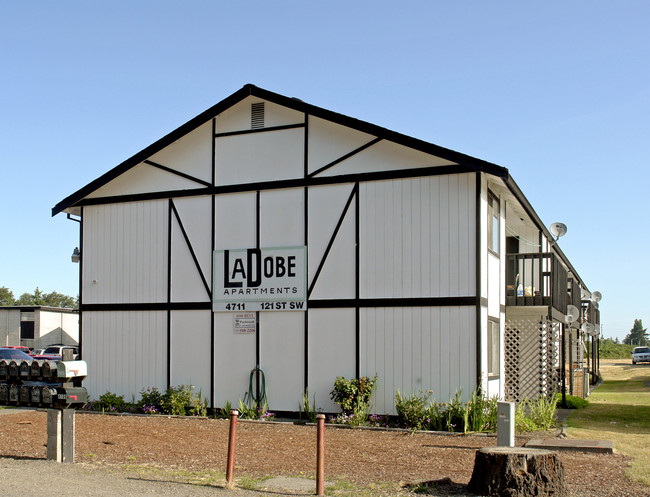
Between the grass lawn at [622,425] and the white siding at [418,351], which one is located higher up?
the white siding at [418,351]

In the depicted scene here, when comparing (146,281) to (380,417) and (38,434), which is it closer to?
(38,434)

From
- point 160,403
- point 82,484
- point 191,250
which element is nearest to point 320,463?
point 82,484

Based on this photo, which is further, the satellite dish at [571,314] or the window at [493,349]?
the satellite dish at [571,314]

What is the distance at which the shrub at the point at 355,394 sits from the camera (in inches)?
641

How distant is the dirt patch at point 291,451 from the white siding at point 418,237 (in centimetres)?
329

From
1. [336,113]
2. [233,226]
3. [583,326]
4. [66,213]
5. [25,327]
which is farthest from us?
[25,327]

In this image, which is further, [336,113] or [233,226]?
[233,226]

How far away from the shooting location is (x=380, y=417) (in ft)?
53.7

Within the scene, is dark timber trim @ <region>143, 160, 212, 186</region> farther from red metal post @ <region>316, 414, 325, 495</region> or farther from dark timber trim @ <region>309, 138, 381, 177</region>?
red metal post @ <region>316, 414, 325, 495</region>

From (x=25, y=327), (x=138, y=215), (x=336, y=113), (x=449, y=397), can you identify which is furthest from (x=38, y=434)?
(x=25, y=327)

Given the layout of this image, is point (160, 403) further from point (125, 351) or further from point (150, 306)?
point (150, 306)

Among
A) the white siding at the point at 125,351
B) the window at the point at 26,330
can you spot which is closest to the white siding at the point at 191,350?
the white siding at the point at 125,351

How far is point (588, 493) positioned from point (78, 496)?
242 inches

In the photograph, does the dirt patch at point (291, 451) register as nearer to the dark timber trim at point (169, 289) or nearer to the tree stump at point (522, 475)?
the tree stump at point (522, 475)
